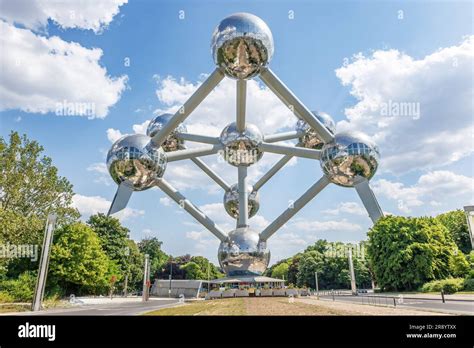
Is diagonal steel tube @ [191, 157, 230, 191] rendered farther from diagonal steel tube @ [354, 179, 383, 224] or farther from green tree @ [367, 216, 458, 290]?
green tree @ [367, 216, 458, 290]

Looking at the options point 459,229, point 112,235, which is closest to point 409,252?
point 459,229

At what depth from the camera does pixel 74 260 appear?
31.7 meters

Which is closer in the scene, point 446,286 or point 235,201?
point 235,201

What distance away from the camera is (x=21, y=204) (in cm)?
2628

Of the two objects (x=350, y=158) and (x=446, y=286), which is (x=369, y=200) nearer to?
(x=350, y=158)

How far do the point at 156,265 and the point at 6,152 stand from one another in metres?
60.5

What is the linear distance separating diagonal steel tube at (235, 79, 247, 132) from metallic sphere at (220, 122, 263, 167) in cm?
29
